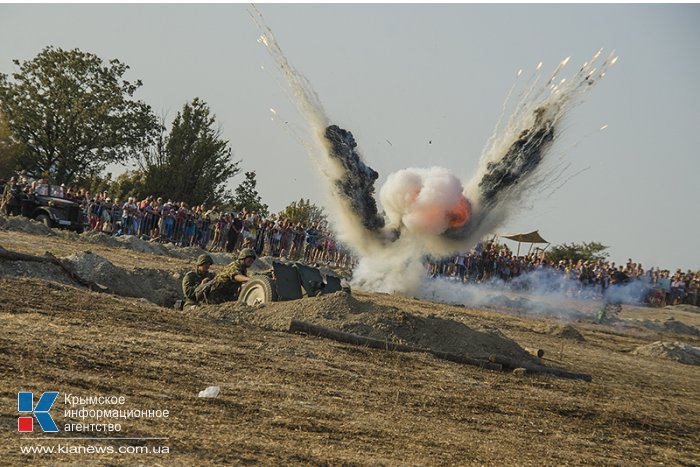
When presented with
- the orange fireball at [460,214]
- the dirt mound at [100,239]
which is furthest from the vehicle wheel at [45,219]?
the orange fireball at [460,214]

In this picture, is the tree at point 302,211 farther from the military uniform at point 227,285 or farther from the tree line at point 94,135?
the military uniform at point 227,285

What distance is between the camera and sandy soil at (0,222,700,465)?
7.86 m

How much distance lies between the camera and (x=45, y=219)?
1254 inches

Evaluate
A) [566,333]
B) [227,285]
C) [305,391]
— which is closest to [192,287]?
[227,285]

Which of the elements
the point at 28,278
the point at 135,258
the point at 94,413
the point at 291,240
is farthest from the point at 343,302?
the point at 291,240

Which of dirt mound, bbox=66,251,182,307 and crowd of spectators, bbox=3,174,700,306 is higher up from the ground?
crowd of spectators, bbox=3,174,700,306

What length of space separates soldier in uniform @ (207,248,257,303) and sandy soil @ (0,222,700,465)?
3.94 ft

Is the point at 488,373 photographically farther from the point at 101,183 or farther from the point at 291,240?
the point at 101,183

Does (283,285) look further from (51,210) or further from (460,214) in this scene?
(460,214)

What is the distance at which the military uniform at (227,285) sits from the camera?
17.4m

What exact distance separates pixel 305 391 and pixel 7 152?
41788 mm

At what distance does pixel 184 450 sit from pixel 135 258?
832 inches

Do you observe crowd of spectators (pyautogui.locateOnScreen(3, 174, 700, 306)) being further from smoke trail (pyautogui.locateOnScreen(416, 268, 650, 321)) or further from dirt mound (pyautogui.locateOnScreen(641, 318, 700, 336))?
dirt mound (pyautogui.locateOnScreen(641, 318, 700, 336))

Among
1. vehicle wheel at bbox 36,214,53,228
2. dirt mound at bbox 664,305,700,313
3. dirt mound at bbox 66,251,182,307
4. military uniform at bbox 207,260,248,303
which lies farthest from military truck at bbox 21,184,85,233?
dirt mound at bbox 664,305,700,313
